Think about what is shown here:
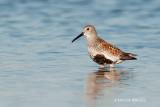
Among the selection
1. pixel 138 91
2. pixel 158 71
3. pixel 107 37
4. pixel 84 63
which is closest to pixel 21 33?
pixel 107 37

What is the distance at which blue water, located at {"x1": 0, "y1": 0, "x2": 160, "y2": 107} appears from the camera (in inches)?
417

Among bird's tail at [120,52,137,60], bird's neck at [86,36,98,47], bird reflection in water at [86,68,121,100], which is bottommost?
bird reflection in water at [86,68,121,100]

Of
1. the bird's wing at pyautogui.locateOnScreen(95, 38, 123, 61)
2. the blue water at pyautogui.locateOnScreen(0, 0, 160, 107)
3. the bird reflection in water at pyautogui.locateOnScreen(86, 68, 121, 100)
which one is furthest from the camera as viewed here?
the bird's wing at pyautogui.locateOnScreen(95, 38, 123, 61)

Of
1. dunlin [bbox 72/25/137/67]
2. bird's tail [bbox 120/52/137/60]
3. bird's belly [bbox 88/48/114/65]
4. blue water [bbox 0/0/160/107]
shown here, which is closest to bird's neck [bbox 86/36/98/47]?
dunlin [bbox 72/25/137/67]

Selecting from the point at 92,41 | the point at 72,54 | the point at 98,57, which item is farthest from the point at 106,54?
the point at 72,54

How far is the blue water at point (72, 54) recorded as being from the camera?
10586 millimetres

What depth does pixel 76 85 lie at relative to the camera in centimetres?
1141

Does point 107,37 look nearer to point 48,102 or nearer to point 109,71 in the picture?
point 109,71

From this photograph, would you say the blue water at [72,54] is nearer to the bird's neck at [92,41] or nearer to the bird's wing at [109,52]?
the bird's wing at [109,52]

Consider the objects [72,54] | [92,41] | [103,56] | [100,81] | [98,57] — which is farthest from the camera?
[72,54]

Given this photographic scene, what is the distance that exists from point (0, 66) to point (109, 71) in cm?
196

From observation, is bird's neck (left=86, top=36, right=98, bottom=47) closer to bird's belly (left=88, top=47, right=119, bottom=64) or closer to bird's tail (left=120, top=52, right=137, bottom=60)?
bird's belly (left=88, top=47, right=119, bottom=64)

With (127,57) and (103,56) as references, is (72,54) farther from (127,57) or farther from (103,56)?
(127,57)

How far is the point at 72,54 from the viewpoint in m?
14.5
